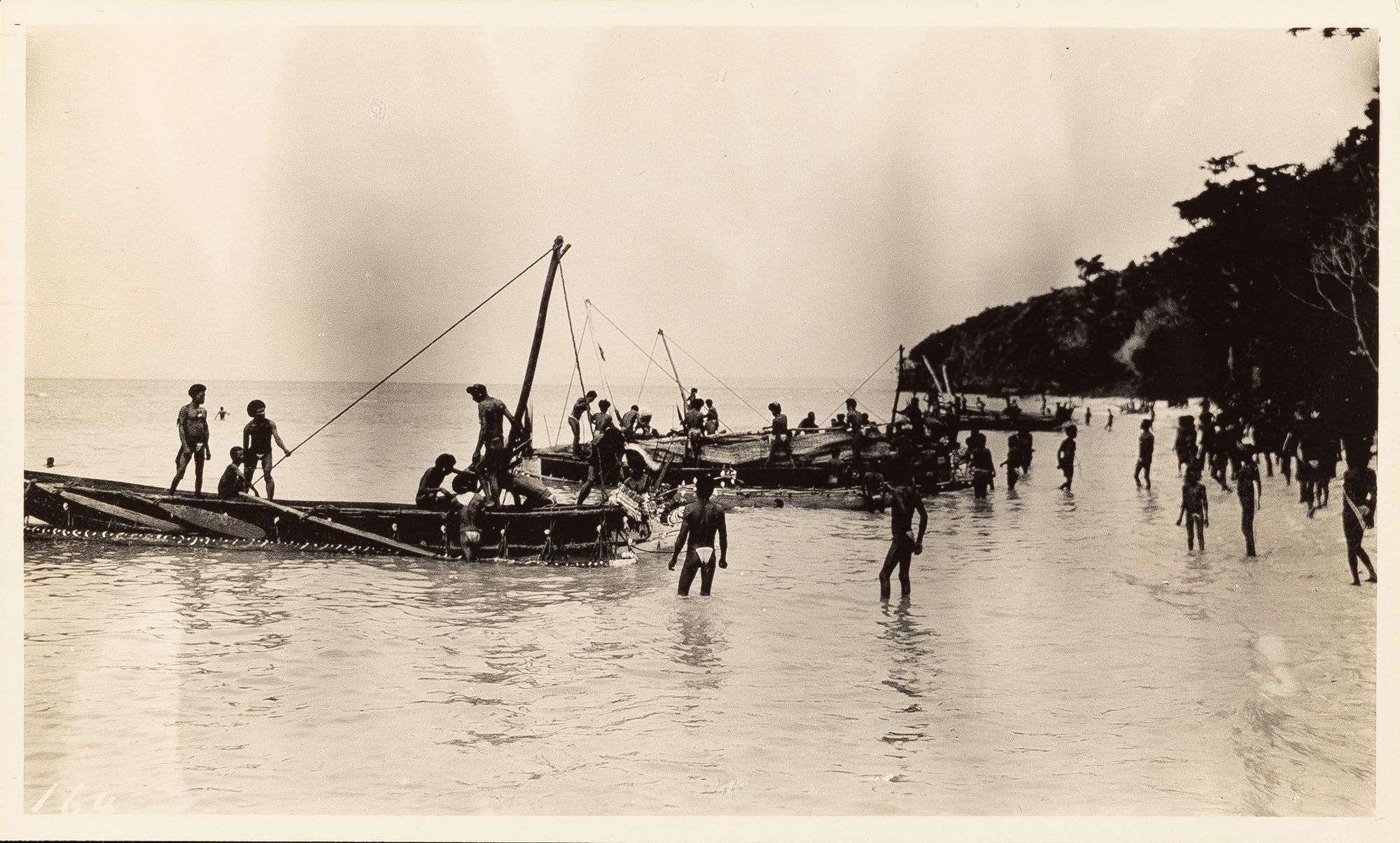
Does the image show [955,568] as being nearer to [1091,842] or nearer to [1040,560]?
[1040,560]

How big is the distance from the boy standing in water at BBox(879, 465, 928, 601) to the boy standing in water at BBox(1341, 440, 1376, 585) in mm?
2568

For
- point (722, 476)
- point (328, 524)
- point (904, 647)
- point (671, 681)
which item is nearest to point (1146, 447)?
point (722, 476)

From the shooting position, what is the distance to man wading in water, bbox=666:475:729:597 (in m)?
6.52

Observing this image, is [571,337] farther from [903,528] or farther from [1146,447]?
[1146,447]

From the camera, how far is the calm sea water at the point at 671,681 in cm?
485

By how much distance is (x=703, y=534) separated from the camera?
6656mm

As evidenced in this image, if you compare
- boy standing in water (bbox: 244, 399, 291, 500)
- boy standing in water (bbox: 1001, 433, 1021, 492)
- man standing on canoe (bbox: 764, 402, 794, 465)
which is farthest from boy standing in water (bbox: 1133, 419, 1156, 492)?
boy standing in water (bbox: 244, 399, 291, 500)

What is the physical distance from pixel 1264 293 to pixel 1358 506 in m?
1.94

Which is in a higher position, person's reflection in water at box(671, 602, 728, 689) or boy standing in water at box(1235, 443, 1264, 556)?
boy standing in water at box(1235, 443, 1264, 556)

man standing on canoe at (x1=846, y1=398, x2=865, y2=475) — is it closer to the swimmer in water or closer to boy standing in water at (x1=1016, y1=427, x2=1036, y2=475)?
boy standing in water at (x1=1016, y1=427, x2=1036, y2=475)

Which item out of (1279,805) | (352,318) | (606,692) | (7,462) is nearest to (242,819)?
(606,692)

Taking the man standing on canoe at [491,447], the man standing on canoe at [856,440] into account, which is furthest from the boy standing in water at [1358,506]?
the man standing on canoe at [856,440]

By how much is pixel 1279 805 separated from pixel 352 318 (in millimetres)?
6436

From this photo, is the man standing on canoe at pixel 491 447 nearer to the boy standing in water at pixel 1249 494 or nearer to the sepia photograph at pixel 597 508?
the sepia photograph at pixel 597 508
